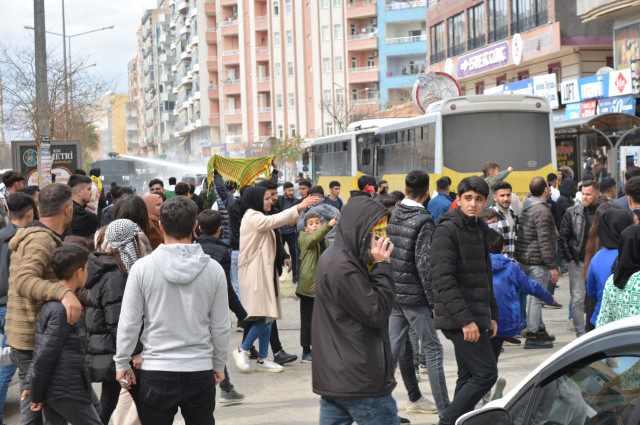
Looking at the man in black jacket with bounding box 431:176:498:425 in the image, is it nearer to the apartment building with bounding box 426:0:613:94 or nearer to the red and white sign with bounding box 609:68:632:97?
the red and white sign with bounding box 609:68:632:97

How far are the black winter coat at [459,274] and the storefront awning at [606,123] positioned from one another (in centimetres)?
1638

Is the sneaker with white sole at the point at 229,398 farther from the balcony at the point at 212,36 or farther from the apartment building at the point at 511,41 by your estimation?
the balcony at the point at 212,36

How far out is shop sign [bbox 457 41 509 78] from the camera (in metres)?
37.2

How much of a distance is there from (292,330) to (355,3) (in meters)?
64.3

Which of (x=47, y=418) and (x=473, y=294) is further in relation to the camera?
(x=473, y=294)

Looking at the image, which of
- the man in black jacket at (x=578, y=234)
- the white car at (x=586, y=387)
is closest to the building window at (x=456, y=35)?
the man in black jacket at (x=578, y=234)

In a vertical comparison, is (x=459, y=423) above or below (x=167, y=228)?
below

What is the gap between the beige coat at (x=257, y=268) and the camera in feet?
27.5

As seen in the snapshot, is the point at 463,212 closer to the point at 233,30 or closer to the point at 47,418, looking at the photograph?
the point at 47,418

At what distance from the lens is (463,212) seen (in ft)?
19.5

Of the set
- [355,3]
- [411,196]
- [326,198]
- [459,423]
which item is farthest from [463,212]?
[355,3]

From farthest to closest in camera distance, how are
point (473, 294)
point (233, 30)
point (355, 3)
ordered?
point (233, 30)
point (355, 3)
point (473, 294)

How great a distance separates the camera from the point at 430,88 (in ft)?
91.1

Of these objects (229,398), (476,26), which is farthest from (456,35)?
(229,398)
